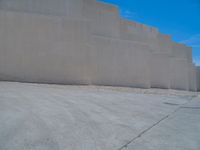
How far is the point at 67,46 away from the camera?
11.3m

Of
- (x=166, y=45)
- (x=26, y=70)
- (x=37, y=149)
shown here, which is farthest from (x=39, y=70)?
(x=166, y=45)

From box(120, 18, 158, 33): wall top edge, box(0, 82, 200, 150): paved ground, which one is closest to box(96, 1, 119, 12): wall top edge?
box(120, 18, 158, 33): wall top edge

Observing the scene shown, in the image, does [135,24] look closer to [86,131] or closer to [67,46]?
[67,46]

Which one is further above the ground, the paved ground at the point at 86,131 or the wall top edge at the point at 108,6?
the wall top edge at the point at 108,6

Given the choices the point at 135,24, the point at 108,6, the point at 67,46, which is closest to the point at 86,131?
the point at 67,46

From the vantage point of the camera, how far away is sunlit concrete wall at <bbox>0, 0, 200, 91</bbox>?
34.3 feet

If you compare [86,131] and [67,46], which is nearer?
[86,131]

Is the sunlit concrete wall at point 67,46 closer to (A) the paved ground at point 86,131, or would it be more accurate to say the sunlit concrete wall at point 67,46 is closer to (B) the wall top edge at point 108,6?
(B) the wall top edge at point 108,6

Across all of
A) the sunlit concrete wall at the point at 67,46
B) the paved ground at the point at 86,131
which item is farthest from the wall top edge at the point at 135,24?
the paved ground at the point at 86,131

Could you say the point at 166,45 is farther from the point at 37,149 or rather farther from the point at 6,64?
the point at 37,149

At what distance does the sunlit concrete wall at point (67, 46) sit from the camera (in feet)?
34.3

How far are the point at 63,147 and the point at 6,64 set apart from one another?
30.8 feet

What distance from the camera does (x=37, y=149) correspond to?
237 centimetres

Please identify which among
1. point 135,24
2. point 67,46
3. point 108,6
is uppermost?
point 108,6
